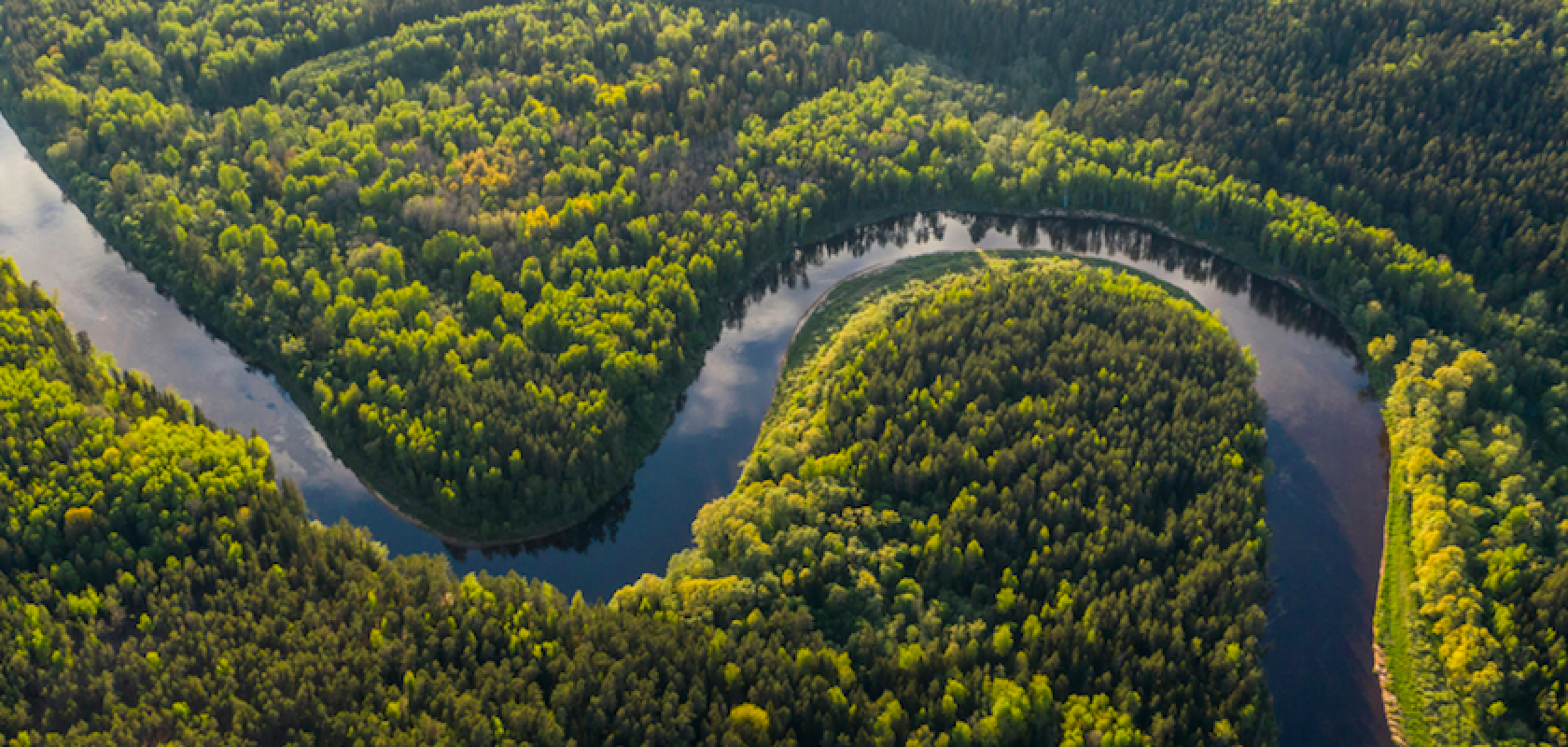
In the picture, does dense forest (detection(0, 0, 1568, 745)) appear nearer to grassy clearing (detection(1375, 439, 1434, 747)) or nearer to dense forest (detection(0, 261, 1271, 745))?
grassy clearing (detection(1375, 439, 1434, 747))

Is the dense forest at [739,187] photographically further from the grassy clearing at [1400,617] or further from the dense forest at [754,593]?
the dense forest at [754,593]

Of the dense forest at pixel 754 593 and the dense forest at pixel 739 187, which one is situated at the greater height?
the dense forest at pixel 739 187

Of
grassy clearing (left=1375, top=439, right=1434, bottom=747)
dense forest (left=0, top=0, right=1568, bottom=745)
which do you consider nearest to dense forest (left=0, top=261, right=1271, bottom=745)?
grassy clearing (left=1375, top=439, right=1434, bottom=747)

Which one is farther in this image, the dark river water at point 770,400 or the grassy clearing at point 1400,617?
the dark river water at point 770,400

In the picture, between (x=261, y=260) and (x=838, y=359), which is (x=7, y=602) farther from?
(x=838, y=359)

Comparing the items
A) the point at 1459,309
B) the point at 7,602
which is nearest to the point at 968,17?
the point at 1459,309

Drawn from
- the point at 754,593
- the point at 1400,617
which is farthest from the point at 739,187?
the point at 1400,617

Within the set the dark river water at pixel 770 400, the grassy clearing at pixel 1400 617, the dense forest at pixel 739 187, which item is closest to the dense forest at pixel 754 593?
the dark river water at pixel 770 400
